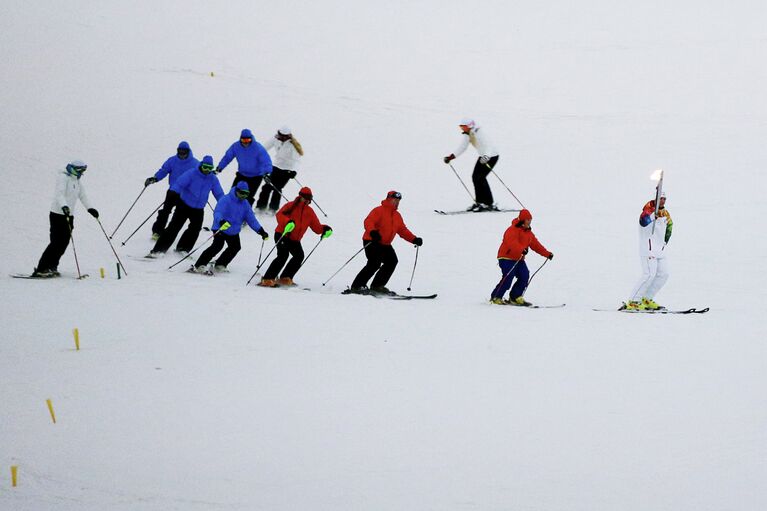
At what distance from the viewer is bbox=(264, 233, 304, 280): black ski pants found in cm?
1366

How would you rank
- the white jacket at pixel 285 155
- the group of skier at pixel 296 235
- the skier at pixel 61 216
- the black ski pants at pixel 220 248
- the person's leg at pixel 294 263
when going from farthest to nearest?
1. the white jacket at pixel 285 155
2. the black ski pants at pixel 220 248
3. the person's leg at pixel 294 263
4. the skier at pixel 61 216
5. the group of skier at pixel 296 235

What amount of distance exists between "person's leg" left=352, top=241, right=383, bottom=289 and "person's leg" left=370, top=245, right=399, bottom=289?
48 millimetres

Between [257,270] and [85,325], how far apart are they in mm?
2825

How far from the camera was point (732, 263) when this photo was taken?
52.3 feet

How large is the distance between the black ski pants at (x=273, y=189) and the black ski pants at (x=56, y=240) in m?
4.71

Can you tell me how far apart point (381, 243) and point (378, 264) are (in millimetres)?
268

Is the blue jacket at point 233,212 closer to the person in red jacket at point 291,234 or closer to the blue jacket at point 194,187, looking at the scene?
the person in red jacket at point 291,234

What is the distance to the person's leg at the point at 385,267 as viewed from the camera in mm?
13484

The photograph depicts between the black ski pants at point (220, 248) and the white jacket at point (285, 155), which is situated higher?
Result: the white jacket at point (285, 155)

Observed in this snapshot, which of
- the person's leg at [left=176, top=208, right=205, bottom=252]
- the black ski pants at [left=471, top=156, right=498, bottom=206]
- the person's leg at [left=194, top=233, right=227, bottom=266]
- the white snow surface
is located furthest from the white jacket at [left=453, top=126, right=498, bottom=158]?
the person's leg at [left=194, top=233, right=227, bottom=266]

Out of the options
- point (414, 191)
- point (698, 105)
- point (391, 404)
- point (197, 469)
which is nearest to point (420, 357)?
point (391, 404)

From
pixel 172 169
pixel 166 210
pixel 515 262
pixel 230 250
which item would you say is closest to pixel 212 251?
pixel 230 250

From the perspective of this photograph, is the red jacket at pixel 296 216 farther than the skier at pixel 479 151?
No

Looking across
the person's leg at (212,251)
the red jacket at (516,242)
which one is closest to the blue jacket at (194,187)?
the person's leg at (212,251)
